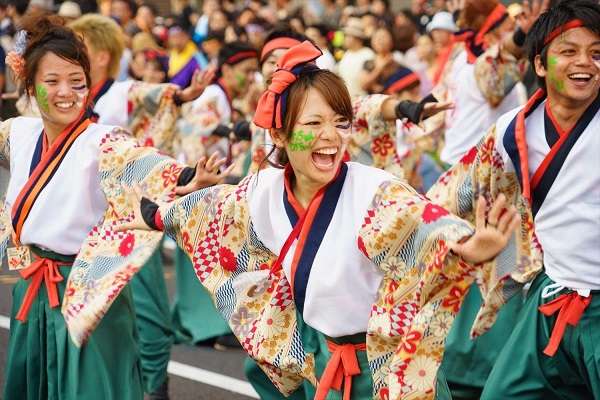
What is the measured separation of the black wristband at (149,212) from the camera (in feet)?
12.7

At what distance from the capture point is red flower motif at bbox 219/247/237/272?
12.1 ft

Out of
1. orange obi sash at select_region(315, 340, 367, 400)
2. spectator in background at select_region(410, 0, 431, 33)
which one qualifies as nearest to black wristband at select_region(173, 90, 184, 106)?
orange obi sash at select_region(315, 340, 367, 400)

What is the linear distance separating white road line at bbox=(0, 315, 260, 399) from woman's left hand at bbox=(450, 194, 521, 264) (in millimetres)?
2697

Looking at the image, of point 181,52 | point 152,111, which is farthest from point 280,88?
point 181,52

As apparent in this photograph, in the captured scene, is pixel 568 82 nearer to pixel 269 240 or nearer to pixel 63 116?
pixel 269 240

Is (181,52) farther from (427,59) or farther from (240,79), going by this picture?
(240,79)

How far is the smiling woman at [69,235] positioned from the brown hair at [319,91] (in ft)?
2.57

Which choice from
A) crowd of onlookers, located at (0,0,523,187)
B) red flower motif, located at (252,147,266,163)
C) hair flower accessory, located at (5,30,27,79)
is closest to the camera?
hair flower accessory, located at (5,30,27,79)

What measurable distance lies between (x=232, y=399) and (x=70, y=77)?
6.37 ft

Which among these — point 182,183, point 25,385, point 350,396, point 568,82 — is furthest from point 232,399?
point 568,82

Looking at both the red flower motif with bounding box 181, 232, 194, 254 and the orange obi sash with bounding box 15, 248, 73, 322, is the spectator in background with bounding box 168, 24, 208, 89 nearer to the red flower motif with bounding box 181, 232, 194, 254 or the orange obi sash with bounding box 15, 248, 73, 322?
the orange obi sash with bounding box 15, 248, 73, 322

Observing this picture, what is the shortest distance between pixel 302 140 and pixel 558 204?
98 centimetres

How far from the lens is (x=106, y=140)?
13.5 feet

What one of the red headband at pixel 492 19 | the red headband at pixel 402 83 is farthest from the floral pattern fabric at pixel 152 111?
the red headband at pixel 402 83
